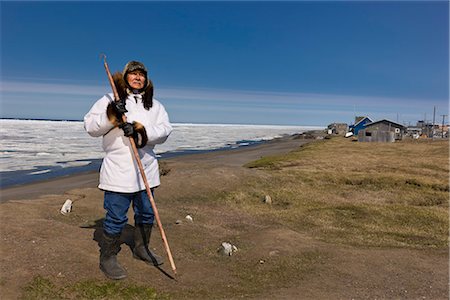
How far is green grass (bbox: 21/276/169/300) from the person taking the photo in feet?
15.5

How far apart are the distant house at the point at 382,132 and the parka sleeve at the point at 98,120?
195 feet

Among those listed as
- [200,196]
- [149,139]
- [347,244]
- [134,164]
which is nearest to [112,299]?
[134,164]

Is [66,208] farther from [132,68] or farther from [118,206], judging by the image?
[132,68]

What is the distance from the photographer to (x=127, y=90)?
537 cm

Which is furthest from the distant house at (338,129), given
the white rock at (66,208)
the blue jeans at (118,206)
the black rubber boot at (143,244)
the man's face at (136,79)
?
Result: the man's face at (136,79)

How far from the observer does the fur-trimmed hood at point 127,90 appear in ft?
17.2

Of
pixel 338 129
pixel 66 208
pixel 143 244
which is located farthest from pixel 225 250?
pixel 338 129

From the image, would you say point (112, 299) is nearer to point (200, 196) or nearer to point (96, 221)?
point (96, 221)

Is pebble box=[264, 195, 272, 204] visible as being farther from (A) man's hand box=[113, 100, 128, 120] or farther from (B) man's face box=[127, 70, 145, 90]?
(A) man's hand box=[113, 100, 128, 120]

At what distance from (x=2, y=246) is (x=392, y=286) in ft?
20.0

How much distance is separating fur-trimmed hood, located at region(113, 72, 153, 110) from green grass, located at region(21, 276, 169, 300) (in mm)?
2493

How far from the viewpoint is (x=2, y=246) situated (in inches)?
225

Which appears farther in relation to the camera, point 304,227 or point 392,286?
point 304,227

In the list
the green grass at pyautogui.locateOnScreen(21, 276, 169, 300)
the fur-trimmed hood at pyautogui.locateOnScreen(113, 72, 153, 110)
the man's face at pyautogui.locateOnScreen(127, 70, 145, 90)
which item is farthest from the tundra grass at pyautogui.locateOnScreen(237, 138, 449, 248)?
the man's face at pyautogui.locateOnScreen(127, 70, 145, 90)
